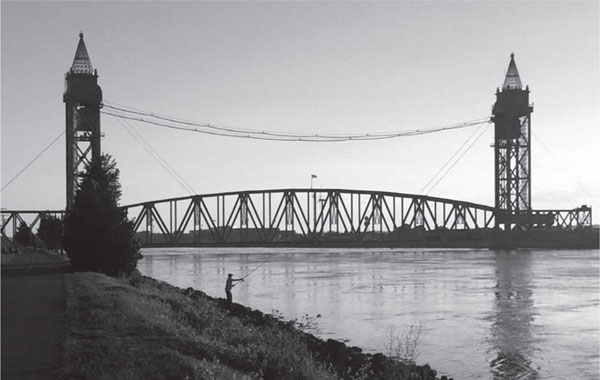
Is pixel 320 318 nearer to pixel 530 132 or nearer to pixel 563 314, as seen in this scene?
pixel 563 314

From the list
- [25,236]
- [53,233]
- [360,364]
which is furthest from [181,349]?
[25,236]

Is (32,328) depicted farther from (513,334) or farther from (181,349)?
(513,334)

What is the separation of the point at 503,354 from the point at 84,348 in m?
15.3

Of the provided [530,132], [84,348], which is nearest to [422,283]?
[84,348]

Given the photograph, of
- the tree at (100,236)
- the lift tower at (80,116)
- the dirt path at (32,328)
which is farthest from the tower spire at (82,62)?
the dirt path at (32,328)

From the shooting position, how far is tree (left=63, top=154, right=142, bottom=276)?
3756cm

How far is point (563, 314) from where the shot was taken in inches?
1441

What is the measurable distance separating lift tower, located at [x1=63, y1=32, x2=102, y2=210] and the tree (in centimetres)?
5726

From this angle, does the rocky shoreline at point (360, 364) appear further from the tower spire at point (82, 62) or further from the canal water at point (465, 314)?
the tower spire at point (82, 62)

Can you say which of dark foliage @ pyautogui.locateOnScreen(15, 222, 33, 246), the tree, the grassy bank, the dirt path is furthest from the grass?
dark foliage @ pyautogui.locateOnScreen(15, 222, 33, 246)

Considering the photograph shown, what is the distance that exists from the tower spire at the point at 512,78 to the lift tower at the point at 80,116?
264ft

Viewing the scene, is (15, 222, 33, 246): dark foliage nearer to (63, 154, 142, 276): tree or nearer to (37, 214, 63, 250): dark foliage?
(37, 214, 63, 250): dark foliage

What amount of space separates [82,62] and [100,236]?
72.0 meters

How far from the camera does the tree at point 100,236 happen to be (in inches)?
1479
